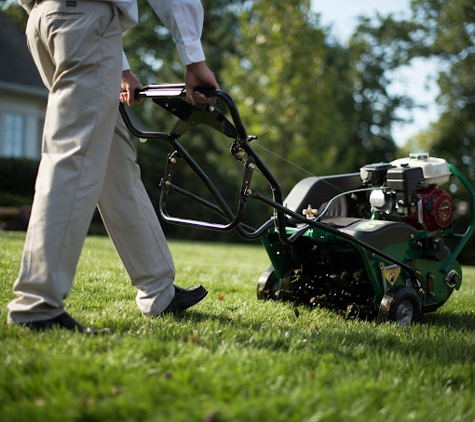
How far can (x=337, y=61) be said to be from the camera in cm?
2678

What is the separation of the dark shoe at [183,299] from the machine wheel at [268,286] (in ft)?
3.12

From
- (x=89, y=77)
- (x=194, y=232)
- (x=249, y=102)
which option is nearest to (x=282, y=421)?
(x=89, y=77)

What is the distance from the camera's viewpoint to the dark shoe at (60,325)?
96.3 inches

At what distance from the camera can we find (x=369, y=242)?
344 cm

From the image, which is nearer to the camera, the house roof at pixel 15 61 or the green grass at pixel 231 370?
the green grass at pixel 231 370

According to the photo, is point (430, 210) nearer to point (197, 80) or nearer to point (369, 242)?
point (369, 242)

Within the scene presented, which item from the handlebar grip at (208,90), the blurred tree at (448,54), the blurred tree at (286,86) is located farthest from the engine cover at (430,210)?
the blurred tree at (448,54)

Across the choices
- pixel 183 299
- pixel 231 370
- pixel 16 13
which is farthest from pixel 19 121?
pixel 231 370

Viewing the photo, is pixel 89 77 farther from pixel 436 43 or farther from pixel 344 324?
pixel 436 43

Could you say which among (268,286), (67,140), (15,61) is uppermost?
(15,61)

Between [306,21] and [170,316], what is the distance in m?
14.9

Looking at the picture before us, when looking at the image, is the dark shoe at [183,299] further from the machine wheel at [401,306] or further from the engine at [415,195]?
the engine at [415,195]

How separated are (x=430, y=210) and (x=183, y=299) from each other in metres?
1.63

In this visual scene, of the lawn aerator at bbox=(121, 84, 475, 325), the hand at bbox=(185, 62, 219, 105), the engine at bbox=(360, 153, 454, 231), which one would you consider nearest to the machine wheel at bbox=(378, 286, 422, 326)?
the lawn aerator at bbox=(121, 84, 475, 325)
